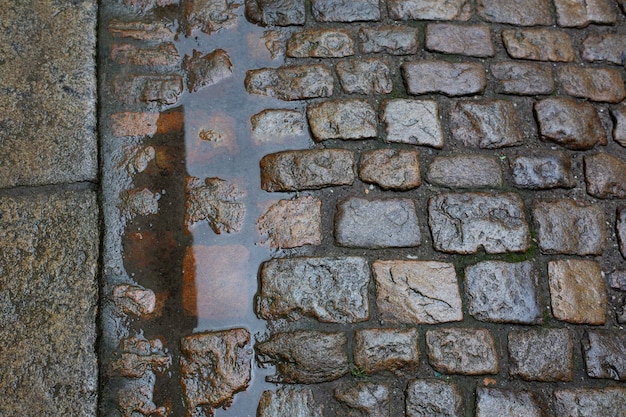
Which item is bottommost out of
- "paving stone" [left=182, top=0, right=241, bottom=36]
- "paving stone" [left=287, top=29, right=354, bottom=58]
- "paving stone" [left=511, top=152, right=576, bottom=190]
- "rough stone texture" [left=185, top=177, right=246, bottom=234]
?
"rough stone texture" [left=185, top=177, right=246, bottom=234]

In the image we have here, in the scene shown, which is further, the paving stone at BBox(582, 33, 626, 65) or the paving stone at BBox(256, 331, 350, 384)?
the paving stone at BBox(582, 33, 626, 65)

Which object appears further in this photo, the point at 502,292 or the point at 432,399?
the point at 502,292

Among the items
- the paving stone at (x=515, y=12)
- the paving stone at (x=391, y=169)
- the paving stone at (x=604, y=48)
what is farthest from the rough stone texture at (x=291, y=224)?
the paving stone at (x=604, y=48)

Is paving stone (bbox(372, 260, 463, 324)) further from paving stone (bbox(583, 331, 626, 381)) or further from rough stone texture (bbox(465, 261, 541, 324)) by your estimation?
paving stone (bbox(583, 331, 626, 381))

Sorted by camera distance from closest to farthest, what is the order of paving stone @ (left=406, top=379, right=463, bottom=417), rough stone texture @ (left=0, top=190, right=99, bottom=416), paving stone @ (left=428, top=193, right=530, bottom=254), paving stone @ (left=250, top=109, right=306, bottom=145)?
rough stone texture @ (left=0, top=190, right=99, bottom=416)
paving stone @ (left=406, top=379, right=463, bottom=417)
paving stone @ (left=428, top=193, right=530, bottom=254)
paving stone @ (left=250, top=109, right=306, bottom=145)

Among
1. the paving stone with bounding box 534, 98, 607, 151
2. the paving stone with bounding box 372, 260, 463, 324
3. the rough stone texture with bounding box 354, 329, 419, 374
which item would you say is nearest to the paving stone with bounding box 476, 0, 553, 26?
the paving stone with bounding box 534, 98, 607, 151

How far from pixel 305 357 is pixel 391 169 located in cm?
77

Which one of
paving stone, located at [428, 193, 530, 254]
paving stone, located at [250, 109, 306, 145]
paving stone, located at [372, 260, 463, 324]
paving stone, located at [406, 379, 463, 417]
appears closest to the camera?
paving stone, located at [406, 379, 463, 417]

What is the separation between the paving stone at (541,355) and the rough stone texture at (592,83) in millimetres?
1081

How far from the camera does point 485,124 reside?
230 centimetres

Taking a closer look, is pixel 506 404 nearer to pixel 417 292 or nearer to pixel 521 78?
pixel 417 292

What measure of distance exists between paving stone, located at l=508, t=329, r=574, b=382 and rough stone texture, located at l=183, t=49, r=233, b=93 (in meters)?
1.48

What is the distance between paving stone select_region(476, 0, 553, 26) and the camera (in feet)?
8.37

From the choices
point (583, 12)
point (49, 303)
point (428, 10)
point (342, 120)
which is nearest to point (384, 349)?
point (342, 120)
